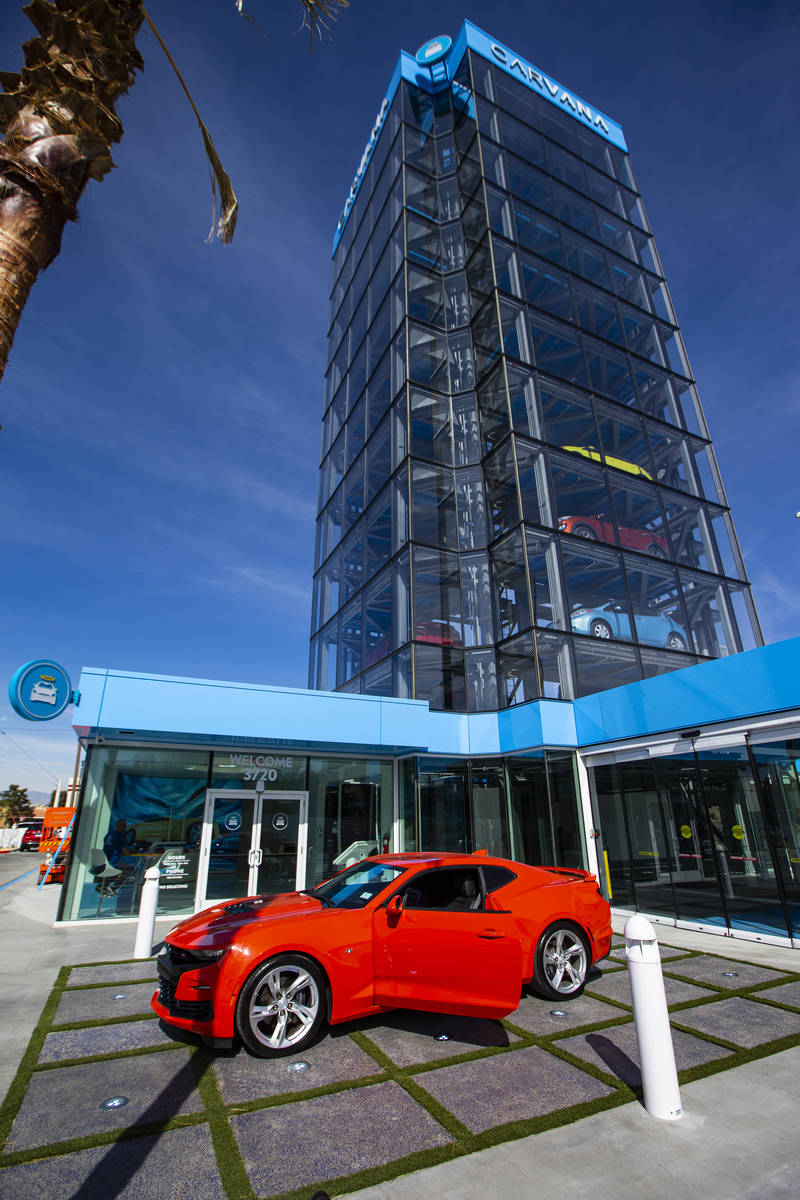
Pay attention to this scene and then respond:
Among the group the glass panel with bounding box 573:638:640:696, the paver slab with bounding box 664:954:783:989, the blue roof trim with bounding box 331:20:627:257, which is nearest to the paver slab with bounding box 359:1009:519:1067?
the paver slab with bounding box 664:954:783:989

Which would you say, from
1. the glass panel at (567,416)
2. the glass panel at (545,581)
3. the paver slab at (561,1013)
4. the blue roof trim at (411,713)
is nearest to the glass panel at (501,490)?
the glass panel at (545,581)

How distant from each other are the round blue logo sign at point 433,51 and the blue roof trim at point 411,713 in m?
28.1

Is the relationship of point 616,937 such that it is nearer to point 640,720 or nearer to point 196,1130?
point 640,720

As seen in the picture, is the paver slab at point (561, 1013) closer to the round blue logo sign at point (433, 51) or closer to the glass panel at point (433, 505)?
the glass panel at point (433, 505)

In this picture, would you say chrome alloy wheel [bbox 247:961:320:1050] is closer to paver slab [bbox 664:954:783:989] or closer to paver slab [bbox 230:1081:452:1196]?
paver slab [bbox 230:1081:452:1196]

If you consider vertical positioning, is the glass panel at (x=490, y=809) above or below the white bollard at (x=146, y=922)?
above

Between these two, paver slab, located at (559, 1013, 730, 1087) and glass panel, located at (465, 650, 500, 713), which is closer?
paver slab, located at (559, 1013, 730, 1087)

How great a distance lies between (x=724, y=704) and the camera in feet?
31.9

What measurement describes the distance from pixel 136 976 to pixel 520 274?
21505 mm

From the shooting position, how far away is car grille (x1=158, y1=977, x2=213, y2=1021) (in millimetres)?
4668

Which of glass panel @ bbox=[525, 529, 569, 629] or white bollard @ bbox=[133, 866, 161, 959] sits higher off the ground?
glass panel @ bbox=[525, 529, 569, 629]

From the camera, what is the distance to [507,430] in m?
17.2

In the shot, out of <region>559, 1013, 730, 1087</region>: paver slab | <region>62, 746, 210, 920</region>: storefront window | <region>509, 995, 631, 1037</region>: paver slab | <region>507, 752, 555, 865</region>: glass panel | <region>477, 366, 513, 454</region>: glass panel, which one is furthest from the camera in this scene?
<region>477, 366, 513, 454</region>: glass panel

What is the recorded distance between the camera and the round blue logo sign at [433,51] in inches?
989
